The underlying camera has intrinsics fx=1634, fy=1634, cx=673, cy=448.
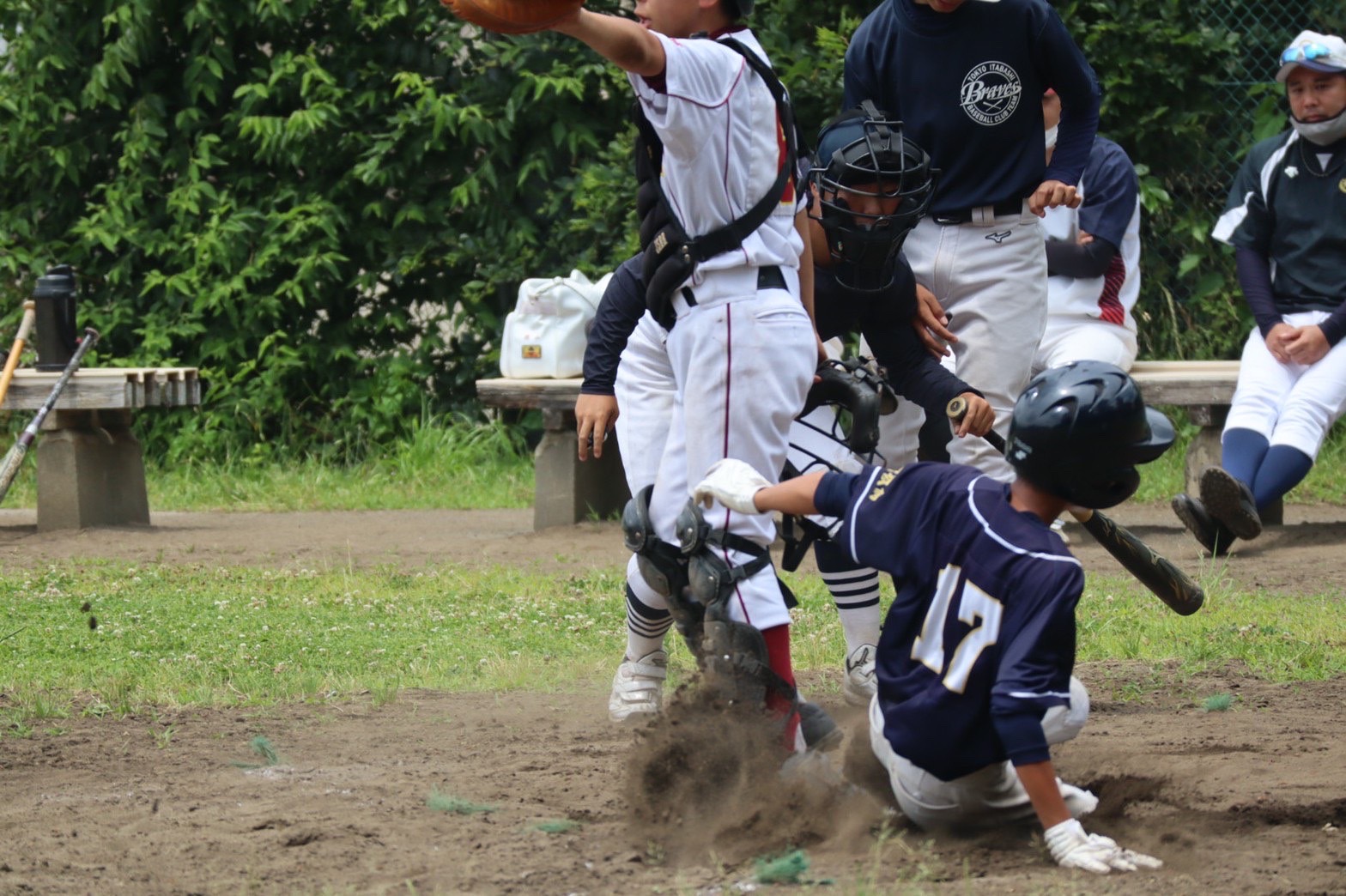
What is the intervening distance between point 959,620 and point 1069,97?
2.71 metres

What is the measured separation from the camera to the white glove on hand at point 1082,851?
2.93 m

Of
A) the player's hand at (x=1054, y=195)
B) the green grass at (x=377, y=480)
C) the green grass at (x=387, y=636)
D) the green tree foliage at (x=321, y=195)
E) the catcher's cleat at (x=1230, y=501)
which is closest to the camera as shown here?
the green grass at (x=387, y=636)

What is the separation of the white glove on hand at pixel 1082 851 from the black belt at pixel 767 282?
1.36 metres

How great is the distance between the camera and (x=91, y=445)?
26.5ft

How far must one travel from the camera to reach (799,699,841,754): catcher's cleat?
12.2 ft

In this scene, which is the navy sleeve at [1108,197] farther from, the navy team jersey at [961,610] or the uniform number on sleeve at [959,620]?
the uniform number on sleeve at [959,620]

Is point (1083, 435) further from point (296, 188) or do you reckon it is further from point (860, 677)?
point (296, 188)

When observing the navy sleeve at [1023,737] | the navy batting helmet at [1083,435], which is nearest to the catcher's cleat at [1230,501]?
the navy batting helmet at [1083,435]

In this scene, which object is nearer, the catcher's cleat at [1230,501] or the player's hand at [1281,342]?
the catcher's cleat at [1230,501]

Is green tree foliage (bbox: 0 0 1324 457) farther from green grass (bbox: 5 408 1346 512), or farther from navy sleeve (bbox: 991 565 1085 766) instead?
navy sleeve (bbox: 991 565 1085 766)

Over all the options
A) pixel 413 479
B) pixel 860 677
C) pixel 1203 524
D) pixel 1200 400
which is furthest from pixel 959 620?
pixel 413 479

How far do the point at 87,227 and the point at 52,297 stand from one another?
179 centimetres

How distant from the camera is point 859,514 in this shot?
123 inches

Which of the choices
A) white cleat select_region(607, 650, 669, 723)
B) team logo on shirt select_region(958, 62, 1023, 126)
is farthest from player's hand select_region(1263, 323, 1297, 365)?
white cleat select_region(607, 650, 669, 723)
